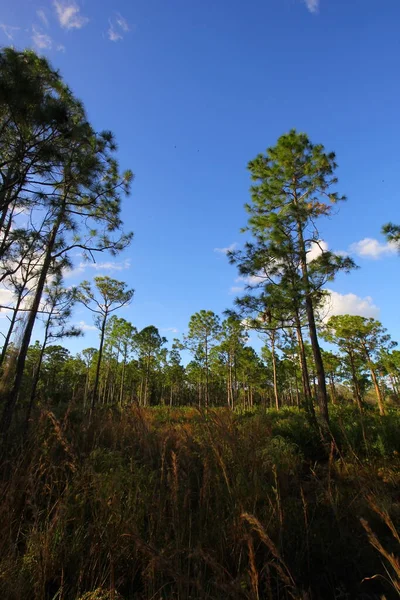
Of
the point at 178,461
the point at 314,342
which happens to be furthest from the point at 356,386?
the point at 178,461

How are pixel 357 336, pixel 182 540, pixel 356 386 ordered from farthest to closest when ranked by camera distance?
pixel 357 336, pixel 356 386, pixel 182 540

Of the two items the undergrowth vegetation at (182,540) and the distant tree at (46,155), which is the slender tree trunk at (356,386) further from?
the distant tree at (46,155)

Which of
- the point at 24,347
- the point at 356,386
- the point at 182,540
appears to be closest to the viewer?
the point at 182,540

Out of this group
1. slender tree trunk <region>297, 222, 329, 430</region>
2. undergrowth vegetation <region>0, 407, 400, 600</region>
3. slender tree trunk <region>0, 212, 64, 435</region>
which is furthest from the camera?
slender tree trunk <region>297, 222, 329, 430</region>

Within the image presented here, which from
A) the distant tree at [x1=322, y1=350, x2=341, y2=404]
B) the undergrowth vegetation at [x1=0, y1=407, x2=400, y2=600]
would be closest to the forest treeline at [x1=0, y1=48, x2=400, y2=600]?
the undergrowth vegetation at [x1=0, y1=407, x2=400, y2=600]

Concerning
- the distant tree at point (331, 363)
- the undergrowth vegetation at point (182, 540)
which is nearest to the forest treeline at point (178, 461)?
the undergrowth vegetation at point (182, 540)

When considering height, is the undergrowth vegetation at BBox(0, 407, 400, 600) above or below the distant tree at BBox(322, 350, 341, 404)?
below

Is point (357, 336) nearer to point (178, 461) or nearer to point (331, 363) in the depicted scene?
point (331, 363)

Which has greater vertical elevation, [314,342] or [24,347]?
[314,342]

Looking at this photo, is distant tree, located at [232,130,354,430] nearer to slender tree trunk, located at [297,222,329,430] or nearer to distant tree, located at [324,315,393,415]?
slender tree trunk, located at [297,222,329,430]

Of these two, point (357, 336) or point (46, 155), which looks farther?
point (357, 336)

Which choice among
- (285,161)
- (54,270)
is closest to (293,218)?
(285,161)

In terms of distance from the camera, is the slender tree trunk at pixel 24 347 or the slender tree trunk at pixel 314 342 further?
the slender tree trunk at pixel 314 342

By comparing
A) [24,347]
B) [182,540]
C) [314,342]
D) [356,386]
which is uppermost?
[314,342]
